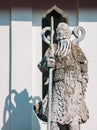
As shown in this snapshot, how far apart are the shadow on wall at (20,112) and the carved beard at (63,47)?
3.45 ft

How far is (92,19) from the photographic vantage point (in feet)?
30.1

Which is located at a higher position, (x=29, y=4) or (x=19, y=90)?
(x=29, y=4)

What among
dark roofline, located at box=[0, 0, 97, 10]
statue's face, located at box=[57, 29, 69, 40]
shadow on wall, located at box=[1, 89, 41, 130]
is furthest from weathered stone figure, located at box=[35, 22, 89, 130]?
dark roofline, located at box=[0, 0, 97, 10]

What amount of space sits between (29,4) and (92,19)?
2.05 feet

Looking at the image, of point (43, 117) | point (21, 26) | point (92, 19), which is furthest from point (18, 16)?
point (43, 117)

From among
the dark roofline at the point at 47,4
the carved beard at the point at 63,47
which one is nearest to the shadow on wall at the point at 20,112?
the dark roofline at the point at 47,4

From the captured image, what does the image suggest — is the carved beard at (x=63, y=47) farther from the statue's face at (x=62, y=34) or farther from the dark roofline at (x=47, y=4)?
the dark roofline at (x=47, y=4)

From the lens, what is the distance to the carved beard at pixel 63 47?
8039 millimetres

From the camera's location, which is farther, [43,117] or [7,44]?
[7,44]

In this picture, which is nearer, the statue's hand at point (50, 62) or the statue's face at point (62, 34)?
the statue's hand at point (50, 62)

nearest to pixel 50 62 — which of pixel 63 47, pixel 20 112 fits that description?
pixel 63 47

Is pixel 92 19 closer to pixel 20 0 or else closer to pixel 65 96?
pixel 20 0

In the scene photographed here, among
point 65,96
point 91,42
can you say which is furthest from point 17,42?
point 65,96

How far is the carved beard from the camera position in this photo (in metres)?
8.04
